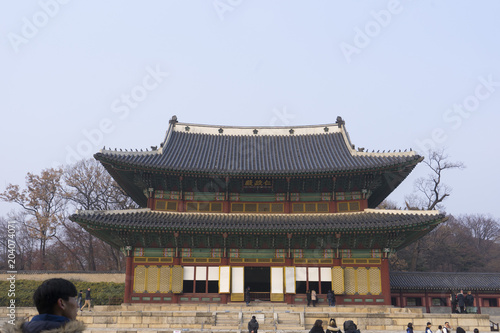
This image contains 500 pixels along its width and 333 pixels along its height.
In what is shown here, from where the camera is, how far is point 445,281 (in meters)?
38.0

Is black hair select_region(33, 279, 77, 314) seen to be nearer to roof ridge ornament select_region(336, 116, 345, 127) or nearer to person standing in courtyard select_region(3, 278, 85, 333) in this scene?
person standing in courtyard select_region(3, 278, 85, 333)

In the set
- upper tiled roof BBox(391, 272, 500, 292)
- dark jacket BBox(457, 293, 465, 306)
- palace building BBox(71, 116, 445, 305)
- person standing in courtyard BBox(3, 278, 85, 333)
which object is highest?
palace building BBox(71, 116, 445, 305)

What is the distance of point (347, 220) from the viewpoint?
26.9 metres

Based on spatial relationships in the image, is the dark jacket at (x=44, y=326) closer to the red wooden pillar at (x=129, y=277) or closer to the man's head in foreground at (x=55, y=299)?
the man's head in foreground at (x=55, y=299)

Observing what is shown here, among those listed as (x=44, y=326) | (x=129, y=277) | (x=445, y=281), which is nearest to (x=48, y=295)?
(x=44, y=326)

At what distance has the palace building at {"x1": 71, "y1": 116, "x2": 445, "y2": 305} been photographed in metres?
26.2

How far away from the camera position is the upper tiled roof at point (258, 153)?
27.6 meters

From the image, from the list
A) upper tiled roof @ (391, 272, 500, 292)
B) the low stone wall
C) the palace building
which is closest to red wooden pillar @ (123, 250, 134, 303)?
the palace building

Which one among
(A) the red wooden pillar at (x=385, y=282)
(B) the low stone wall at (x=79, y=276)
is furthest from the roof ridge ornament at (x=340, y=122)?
(B) the low stone wall at (x=79, y=276)

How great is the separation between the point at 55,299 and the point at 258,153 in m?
29.8

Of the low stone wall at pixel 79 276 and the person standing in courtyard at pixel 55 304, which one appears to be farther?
the low stone wall at pixel 79 276

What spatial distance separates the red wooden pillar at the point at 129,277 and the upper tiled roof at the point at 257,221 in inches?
106

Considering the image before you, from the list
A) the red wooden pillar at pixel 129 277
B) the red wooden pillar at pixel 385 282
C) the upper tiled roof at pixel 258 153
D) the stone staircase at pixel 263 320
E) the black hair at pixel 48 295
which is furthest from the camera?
the upper tiled roof at pixel 258 153

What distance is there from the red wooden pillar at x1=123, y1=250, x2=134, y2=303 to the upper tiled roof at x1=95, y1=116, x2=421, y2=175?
603 centimetres
